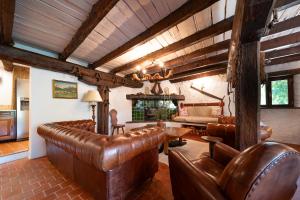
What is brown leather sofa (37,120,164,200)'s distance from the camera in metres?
1.23

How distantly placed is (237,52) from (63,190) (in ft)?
9.78

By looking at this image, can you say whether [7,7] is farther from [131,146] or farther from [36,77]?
[131,146]

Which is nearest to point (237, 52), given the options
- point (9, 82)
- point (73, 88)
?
point (73, 88)

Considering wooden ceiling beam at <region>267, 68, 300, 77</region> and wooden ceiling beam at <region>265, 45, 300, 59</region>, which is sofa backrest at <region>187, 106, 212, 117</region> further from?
wooden ceiling beam at <region>265, 45, 300, 59</region>

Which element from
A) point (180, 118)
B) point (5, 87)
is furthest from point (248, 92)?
point (5, 87)

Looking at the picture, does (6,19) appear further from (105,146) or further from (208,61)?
(208,61)

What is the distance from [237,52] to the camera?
5.70 ft

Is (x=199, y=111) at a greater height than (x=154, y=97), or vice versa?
(x=154, y=97)

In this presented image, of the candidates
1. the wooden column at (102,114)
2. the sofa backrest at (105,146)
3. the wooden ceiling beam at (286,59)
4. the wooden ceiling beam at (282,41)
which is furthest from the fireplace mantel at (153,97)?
the sofa backrest at (105,146)

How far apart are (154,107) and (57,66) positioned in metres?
4.10

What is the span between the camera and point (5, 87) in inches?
170

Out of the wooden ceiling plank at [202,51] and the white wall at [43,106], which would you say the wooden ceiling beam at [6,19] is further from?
the wooden ceiling plank at [202,51]

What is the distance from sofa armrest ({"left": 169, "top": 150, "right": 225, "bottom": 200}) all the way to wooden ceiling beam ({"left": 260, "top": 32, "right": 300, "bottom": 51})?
304 centimetres

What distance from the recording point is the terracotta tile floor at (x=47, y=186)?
1.67 meters
